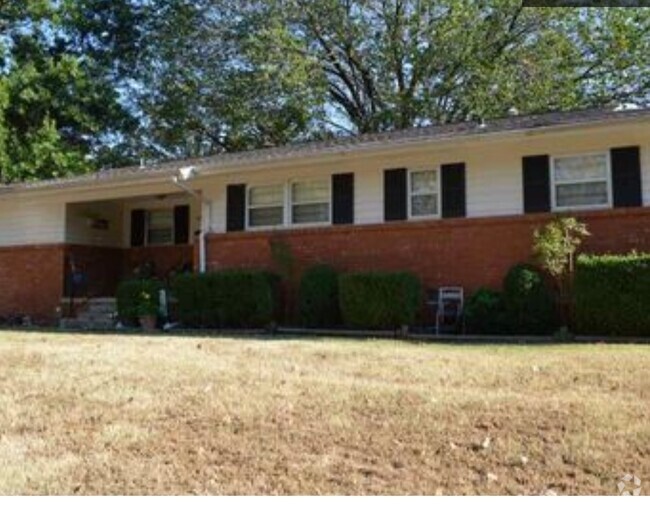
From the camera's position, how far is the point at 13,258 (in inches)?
850

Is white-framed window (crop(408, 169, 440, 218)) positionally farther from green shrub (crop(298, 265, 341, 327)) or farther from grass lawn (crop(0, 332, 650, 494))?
grass lawn (crop(0, 332, 650, 494))

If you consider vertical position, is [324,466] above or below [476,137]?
below

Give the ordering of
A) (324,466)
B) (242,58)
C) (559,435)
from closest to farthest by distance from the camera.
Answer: (324,466) < (559,435) < (242,58)

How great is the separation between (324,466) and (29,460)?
2.06 m

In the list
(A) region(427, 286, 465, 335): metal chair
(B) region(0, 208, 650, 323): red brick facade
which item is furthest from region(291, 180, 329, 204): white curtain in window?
(A) region(427, 286, 465, 335): metal chair

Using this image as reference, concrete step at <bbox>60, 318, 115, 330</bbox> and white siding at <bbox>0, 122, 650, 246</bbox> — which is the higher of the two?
white siding at <bbox>0, 122, 650, 246</bbox>

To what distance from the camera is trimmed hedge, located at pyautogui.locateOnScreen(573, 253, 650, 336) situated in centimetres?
1305

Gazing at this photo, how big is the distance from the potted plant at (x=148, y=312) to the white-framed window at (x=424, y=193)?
5404 mm

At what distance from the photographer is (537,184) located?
15.1 metres

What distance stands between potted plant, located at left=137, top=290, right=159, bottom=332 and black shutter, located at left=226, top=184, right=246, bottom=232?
2117 mm

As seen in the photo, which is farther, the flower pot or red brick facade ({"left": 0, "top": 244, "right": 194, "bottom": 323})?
red brick facade ({"left": 0, "top": 244, "right": 194, "bottom": 323})
